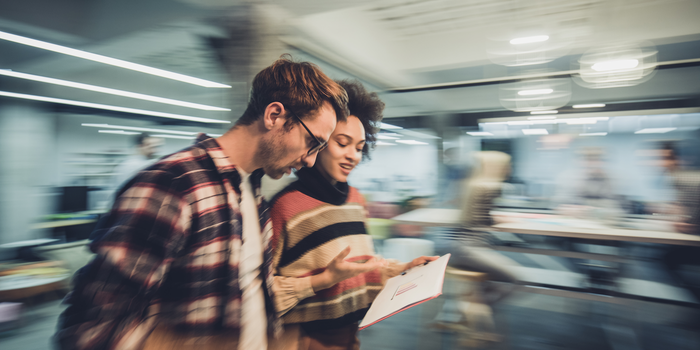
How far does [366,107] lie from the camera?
136 centimetres

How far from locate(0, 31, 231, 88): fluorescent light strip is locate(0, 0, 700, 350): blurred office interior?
28mm

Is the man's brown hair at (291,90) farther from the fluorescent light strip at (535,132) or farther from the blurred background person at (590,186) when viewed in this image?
the fluorescent light strip at (535,132)

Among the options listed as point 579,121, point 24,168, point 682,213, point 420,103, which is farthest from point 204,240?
point 579,121

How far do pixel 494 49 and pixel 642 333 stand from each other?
135 inches

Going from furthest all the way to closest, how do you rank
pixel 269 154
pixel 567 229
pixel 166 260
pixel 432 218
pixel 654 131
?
pixel 654 131
pixel 432 218
pixel 567 229
pixel 269 154
pixel 166 260

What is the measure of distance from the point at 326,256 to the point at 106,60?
13.8ft

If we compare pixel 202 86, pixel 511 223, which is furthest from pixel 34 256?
pixel 511 223

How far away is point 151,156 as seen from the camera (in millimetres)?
3334

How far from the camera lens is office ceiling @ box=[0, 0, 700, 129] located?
2652mm

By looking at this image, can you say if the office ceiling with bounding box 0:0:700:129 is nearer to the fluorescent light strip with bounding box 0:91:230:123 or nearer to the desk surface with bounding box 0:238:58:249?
the fluorescent light strip with bounding box 0:91:230:123

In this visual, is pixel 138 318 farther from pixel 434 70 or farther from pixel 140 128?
pixel 140 128

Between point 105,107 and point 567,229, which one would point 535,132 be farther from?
point 105,107

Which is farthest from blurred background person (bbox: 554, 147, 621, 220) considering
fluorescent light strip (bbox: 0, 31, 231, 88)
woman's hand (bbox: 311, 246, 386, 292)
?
fluorescent light strip (bbox: 0, 31, 231, 88)

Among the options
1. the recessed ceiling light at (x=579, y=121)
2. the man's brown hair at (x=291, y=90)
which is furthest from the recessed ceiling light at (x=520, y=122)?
the man's brown hair at (x=291, y=90)
